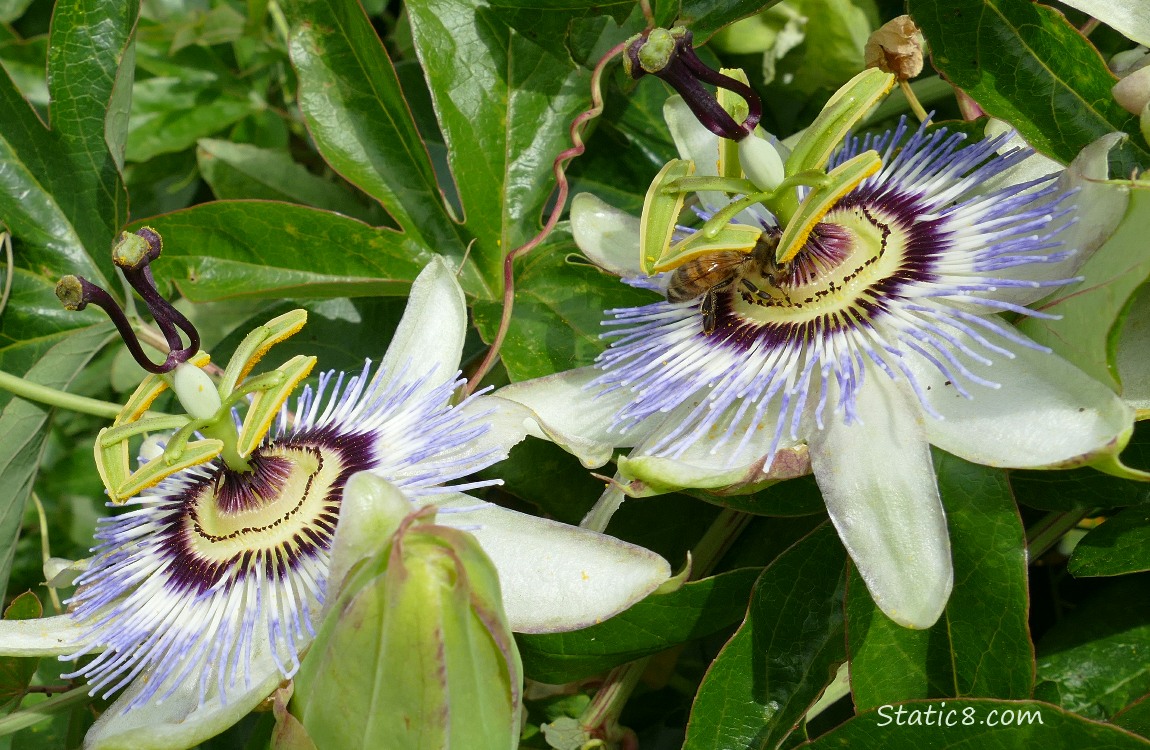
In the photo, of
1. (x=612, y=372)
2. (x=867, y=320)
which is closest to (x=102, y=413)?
(x=612, y=372)

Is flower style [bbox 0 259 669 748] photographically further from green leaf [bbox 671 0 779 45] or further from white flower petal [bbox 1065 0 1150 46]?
white flower petal [bbox 1065 0 1150 46]

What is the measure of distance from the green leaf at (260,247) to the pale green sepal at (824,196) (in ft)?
2.10

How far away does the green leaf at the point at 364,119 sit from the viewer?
64.2 inches

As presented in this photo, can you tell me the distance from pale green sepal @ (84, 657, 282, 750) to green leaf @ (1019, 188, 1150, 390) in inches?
32.8

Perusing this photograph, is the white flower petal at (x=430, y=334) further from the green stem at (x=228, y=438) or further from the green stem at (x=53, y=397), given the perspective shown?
the green stem at (x=53, y=397)

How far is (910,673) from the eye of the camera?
1170mm

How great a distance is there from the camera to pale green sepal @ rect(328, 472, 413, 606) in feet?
3.03

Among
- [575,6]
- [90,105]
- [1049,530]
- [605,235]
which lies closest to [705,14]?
[575,6]

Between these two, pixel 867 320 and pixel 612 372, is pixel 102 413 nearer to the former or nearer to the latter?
pixel 612 372

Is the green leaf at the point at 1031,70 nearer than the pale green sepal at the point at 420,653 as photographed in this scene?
No

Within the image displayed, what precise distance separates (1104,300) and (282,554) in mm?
914

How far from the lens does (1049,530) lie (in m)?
1.36

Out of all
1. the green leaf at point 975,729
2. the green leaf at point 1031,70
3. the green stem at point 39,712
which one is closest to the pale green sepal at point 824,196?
the green leaf at point 1031,70

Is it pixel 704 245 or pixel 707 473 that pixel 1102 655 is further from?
pixel 704 245
